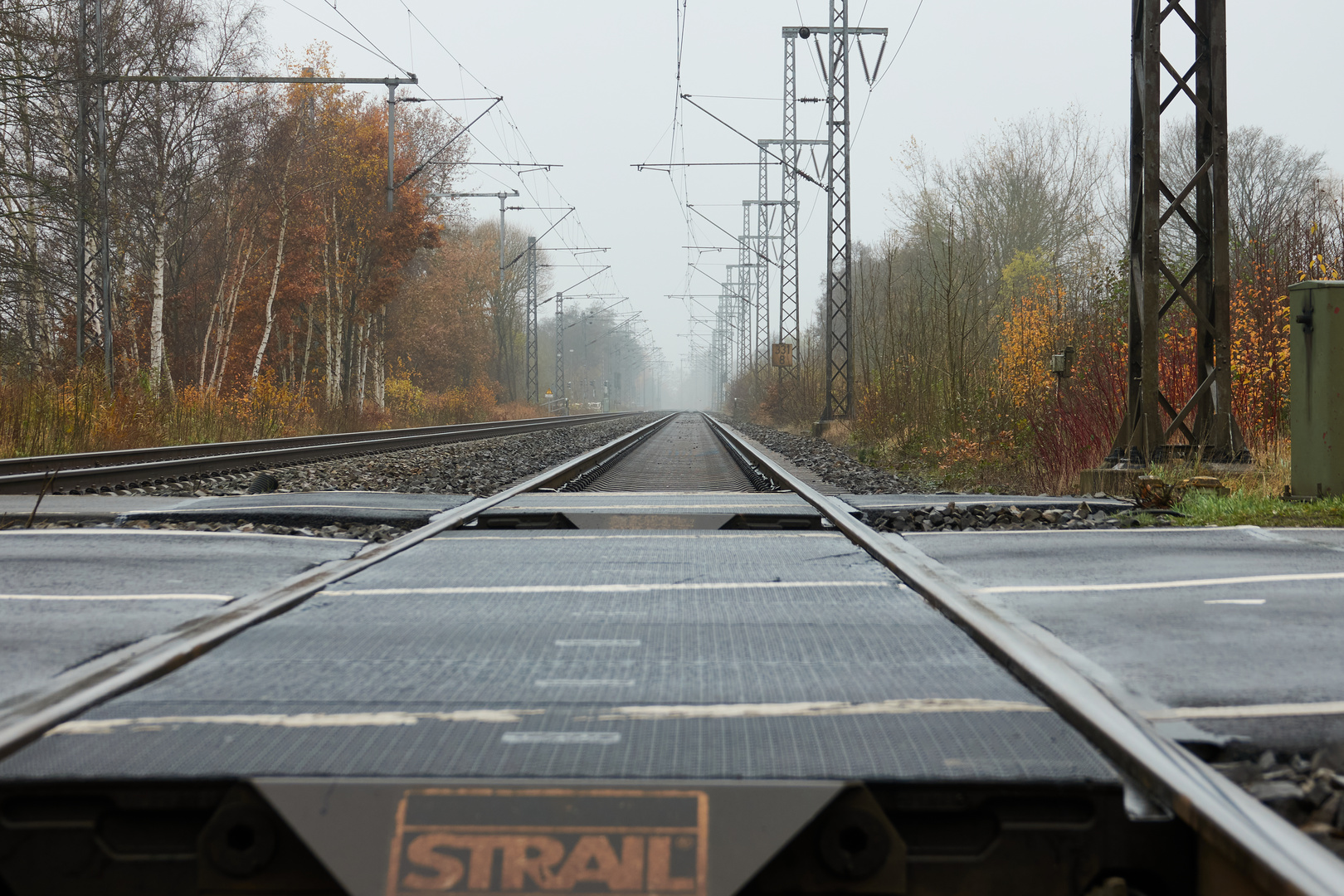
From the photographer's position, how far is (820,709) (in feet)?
7.48

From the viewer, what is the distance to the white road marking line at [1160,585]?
3.80m

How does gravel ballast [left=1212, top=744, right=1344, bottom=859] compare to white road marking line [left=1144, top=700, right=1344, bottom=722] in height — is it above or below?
below

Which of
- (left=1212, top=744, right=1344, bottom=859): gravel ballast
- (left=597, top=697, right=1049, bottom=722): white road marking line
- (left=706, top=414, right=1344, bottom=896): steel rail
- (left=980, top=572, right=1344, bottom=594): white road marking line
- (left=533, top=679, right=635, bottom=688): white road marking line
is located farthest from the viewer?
(left=980, top=572, right=1344, bottom=594): white road marking line

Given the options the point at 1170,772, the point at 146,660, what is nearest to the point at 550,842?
the point at 1170,772

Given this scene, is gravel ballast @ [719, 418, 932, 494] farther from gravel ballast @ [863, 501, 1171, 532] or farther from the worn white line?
the worn white line

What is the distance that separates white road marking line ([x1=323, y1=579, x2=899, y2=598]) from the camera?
3799 mm

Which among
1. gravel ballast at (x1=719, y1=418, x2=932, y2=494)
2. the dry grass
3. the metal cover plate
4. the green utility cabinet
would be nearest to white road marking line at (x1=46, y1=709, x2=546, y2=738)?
the metal cover plate

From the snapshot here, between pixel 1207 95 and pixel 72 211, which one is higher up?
pixel 72 211

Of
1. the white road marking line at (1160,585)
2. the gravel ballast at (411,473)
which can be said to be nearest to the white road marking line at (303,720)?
the white road marking line at (1160,585)

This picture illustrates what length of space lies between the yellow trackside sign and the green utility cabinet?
5.96 metres

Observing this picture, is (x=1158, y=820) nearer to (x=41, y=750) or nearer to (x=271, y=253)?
(x=41, y=750)

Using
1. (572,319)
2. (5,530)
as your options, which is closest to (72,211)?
(5,530)

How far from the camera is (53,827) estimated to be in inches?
71.3

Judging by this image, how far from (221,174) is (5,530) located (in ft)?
77.8
